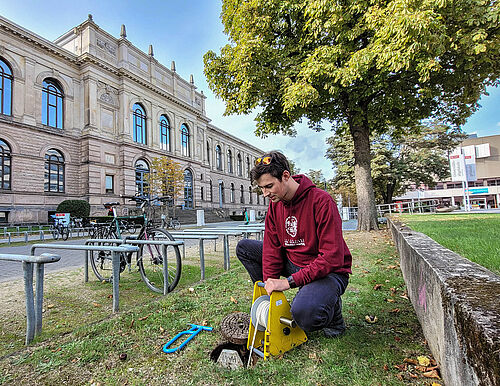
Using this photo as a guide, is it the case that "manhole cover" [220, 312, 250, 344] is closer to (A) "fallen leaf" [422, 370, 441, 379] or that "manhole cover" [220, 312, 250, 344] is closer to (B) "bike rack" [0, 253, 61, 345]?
(A) "fallen leaf" [422, 370, 441, 379]

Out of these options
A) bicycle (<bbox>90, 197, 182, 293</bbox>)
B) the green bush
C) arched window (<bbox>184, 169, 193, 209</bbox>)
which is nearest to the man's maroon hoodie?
bicycle (<bbox>90, 197, 182, 293</bbox>)

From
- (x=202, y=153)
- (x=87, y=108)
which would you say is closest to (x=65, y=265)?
A: (x=87, y=108)

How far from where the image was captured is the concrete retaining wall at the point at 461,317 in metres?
0.86

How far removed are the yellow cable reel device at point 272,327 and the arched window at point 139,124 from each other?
30477 mm

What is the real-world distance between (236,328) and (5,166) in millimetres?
25394

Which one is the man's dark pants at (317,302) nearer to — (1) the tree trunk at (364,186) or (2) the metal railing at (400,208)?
(1) the tree trunk at (364,186)

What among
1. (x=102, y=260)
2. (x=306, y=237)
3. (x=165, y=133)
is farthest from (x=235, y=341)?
(x=165, y=133)

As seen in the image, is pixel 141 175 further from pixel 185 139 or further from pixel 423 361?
pixel 423 361

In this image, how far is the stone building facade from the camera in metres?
20.2

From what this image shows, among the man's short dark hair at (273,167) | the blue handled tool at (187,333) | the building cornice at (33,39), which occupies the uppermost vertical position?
the building cornice at (33,39)

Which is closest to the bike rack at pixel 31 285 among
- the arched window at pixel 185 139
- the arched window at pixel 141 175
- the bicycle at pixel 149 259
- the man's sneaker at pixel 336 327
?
the bicycle at pixel 149 259

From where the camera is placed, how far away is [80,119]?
80.3 feet

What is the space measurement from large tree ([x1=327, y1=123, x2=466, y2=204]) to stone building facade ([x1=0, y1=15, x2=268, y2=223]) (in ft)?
63.2

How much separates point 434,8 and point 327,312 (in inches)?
301
